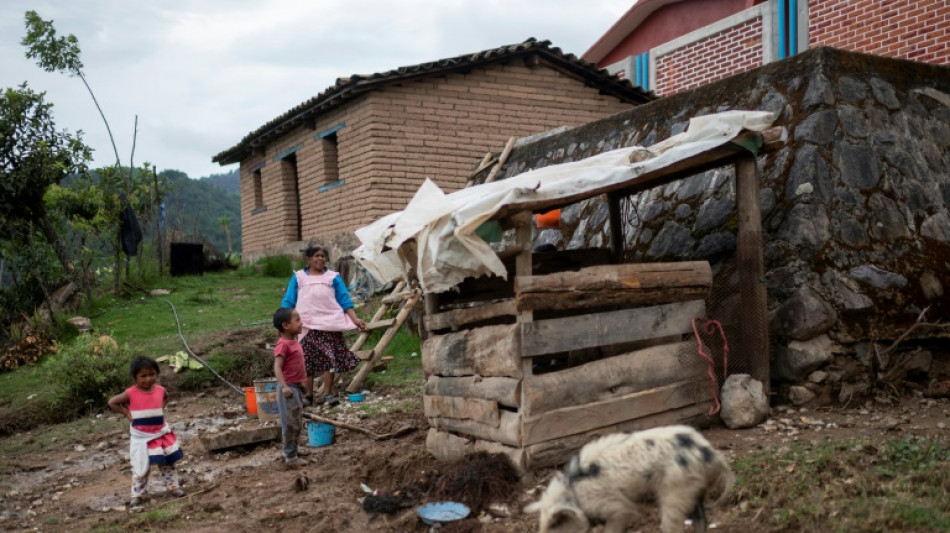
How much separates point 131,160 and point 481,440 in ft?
51.6

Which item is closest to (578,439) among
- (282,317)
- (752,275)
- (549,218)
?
(752,275)

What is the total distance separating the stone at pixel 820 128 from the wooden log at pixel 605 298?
6.16 ft

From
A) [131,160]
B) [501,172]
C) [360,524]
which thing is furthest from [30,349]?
[360,524]

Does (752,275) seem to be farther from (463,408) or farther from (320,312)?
(320,312)

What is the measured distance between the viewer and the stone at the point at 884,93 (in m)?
6.54

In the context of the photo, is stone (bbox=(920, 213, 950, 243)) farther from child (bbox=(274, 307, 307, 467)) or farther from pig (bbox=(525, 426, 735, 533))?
child (bbox=(274, 307, 307, 467))

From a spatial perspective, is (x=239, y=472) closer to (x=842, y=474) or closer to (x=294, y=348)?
(x=294, y=348)

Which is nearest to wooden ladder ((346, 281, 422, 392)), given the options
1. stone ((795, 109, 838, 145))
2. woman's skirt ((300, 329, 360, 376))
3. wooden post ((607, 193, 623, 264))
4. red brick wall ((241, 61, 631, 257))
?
woman's skirt ((300, 329, 360, 376))

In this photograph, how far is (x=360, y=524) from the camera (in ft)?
14.3

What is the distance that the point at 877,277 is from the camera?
19.4 ft

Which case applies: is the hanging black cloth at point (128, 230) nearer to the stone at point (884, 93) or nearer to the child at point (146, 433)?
the child at point (146, 433)

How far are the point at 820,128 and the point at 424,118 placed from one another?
870 cm

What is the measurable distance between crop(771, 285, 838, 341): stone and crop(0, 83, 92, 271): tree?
14394 millimetres

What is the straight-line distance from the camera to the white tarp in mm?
4445
